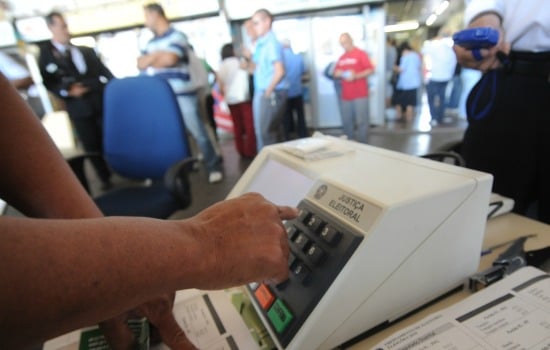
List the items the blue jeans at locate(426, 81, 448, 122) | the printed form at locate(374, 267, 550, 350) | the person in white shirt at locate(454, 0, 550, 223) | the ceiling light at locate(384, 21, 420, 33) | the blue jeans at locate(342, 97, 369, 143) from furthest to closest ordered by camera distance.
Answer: the ceiling light at locate(384, 21, 420, 33) < the blue jeans at locate(426, 81, 448, 122) < the blue jeans at locate(342, 97, 369, 143) < the person in white shirt at locate(454, 0, 550, 223) < the printed form at locate(374, 267, 550, 350)

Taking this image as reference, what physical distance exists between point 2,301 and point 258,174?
0.53 metres

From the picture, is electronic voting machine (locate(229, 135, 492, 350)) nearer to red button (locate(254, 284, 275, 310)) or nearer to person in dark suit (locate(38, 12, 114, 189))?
red button (locate(254, 284, 275, 310))

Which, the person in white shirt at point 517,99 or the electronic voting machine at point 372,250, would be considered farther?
the person in white shirt at point 517,99

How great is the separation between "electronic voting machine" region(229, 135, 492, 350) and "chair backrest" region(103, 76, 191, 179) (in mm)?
1024

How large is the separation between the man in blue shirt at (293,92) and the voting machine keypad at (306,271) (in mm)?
3247

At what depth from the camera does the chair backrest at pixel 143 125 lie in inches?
52.4

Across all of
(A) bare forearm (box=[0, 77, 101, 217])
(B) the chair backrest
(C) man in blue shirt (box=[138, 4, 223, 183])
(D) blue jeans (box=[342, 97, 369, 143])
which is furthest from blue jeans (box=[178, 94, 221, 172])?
(A) bare forearm (box=[0, 77, 101, 217])

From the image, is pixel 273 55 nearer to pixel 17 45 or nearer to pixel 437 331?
pixel 437 331

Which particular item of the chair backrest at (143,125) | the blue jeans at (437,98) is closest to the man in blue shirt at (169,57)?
the chair backrest at (143,125)

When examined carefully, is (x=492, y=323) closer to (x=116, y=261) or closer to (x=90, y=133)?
(x=116, y=261)

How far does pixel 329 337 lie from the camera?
38 centimetres

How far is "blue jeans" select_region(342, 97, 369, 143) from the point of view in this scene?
3418mm

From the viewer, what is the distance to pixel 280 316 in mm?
402

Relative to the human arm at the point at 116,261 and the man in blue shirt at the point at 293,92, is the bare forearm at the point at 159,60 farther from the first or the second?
the human arm at the point at 116,261
